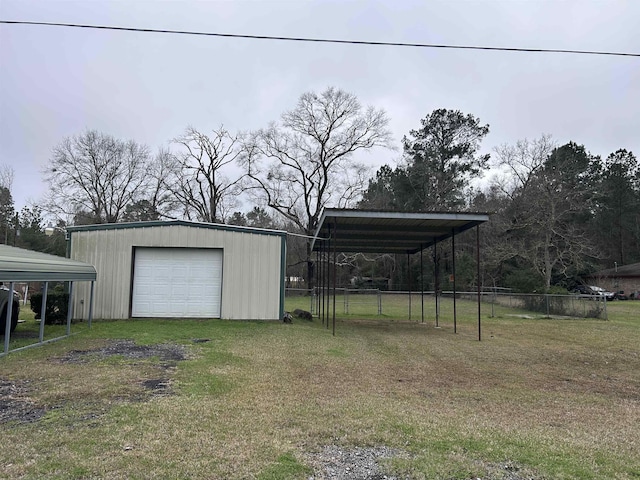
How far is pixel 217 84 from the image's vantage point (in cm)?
1413

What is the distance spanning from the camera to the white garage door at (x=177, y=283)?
13.2m

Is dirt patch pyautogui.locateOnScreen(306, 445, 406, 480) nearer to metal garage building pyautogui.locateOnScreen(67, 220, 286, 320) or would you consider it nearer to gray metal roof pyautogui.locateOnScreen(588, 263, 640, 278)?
metal garage building pyautogui.locateOnScreen(67, 220, 286, 320)

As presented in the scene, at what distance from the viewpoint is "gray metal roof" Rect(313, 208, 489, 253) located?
11.1 m

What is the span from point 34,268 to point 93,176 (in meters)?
30.0

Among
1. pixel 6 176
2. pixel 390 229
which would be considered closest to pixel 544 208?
pixel 390 229

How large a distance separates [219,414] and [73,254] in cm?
1083

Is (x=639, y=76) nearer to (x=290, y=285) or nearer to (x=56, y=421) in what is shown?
(x=56, y=421)

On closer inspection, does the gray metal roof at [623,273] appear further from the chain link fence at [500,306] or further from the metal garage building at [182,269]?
the metal garage building at [182,269]

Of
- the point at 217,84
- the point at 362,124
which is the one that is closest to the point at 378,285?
the point at 362,124

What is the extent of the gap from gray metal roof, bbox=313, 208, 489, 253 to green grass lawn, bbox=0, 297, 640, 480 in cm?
324

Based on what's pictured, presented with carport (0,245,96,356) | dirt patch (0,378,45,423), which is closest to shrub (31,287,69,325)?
carport (0,245,96,356)

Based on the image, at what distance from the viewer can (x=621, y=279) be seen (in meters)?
37.5

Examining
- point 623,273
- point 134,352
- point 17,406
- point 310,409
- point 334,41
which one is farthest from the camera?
point 623,273

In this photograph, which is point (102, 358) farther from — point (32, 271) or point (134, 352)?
point (32, 271)
